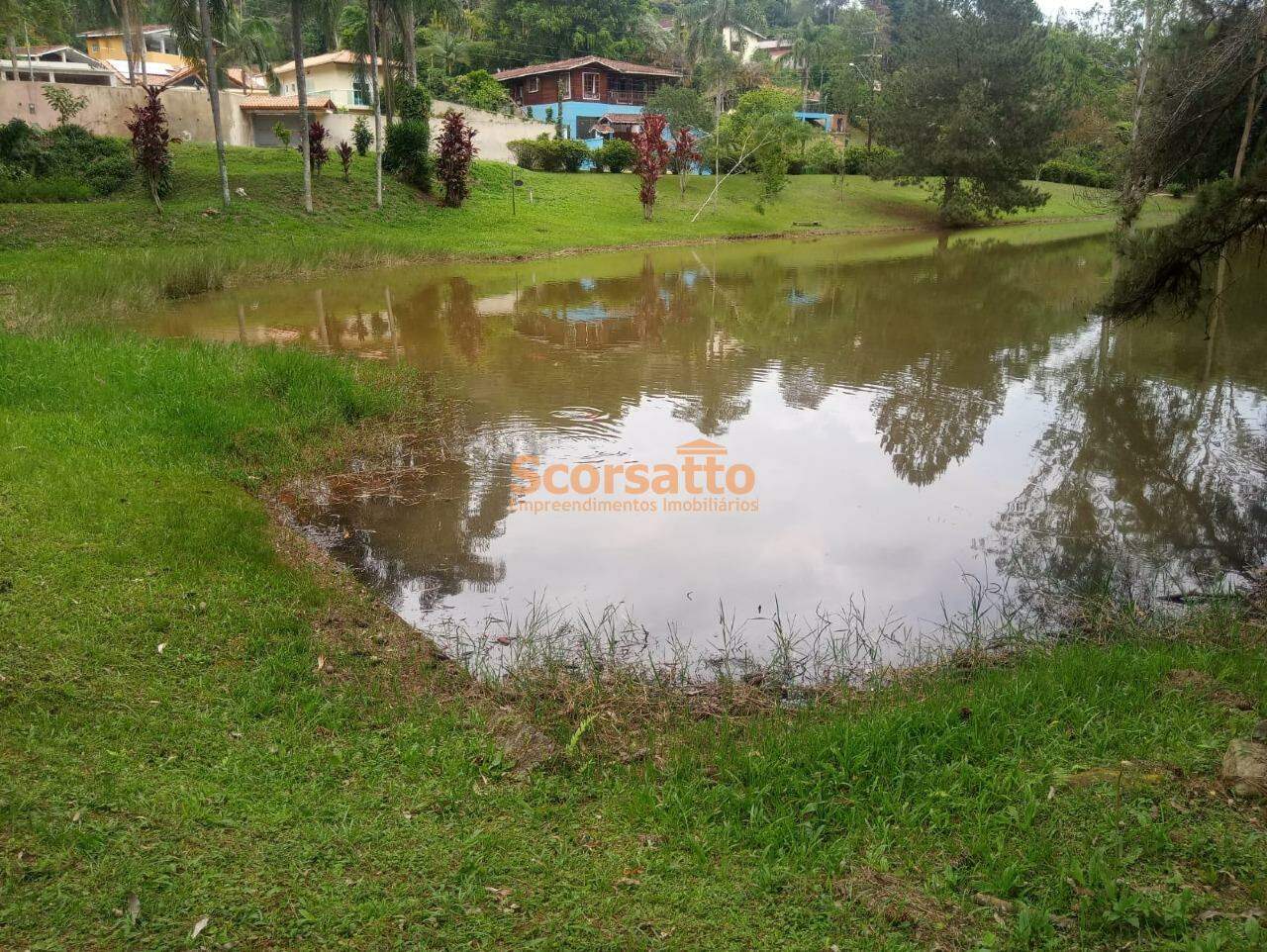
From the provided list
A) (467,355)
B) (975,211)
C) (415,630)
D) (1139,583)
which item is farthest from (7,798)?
(975,211)

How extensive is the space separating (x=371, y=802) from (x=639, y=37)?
6730cm

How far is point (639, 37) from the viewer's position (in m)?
63.5

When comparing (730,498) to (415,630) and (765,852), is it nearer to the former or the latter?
(415,630)

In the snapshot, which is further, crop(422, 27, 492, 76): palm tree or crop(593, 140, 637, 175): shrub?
crop(422, 27, 492, 76): palm tree

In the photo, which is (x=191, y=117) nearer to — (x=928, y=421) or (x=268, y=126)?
(x=268, y=126)

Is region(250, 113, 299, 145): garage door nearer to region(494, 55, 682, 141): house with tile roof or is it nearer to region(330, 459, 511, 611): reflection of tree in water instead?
region(494, 55, 682, 141): house with tile roof

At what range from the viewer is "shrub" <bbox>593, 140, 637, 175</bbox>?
4141 cm

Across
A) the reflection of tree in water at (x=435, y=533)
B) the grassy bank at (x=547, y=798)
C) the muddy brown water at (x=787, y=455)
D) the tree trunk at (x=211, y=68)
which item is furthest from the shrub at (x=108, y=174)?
the grassy bank at (x=547, y=798)

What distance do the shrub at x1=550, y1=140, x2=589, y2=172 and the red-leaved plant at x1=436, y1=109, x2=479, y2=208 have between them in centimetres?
1016

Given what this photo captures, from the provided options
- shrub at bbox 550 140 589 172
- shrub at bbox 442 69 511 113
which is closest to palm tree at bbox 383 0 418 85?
shrub at bbox 550 140 589 172

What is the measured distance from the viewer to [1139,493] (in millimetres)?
8461

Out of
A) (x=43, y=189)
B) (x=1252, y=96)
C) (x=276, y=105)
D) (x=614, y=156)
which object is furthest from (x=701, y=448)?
(x=276, y=105)

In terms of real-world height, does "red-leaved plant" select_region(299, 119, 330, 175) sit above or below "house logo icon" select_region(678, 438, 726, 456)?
above

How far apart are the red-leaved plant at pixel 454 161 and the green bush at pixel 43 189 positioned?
1021 cm
